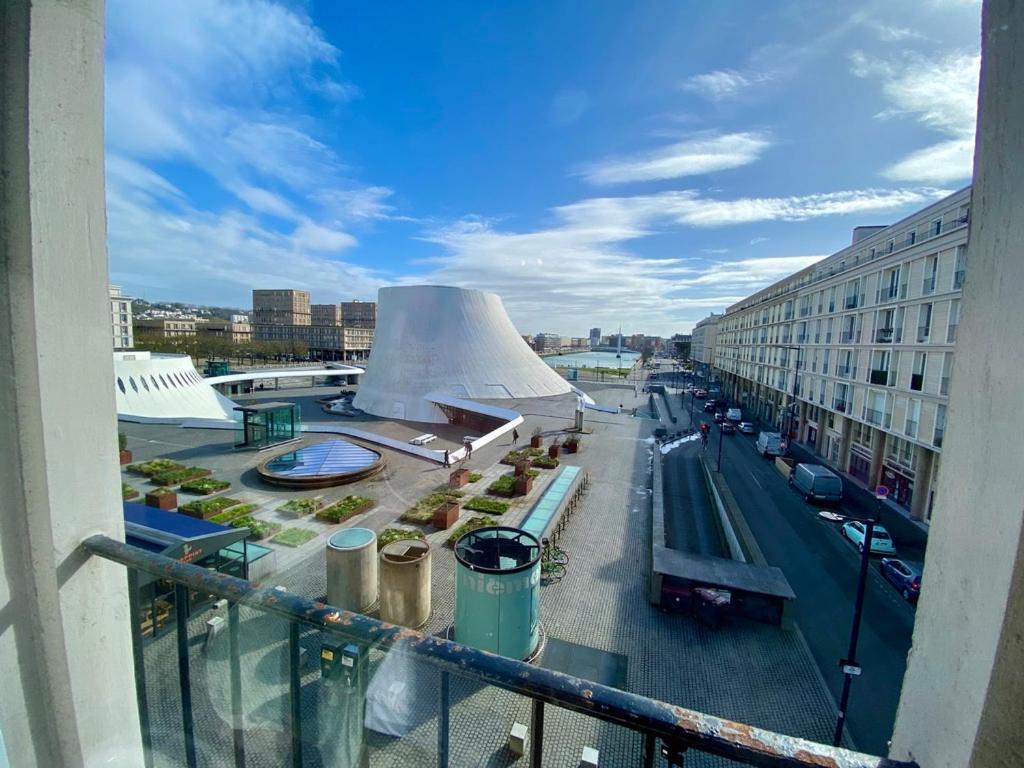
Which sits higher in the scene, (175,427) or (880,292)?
(880,292)

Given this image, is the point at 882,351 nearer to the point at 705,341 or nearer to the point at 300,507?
the point at 300,507

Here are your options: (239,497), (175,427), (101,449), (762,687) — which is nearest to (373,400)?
(175,427)

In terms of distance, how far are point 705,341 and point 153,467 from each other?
65813mm

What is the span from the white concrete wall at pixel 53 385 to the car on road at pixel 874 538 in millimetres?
14448

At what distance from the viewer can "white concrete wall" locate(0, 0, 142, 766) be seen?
44.5 inches

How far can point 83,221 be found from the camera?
4.11 ft

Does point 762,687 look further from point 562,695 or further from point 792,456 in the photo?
point 792,456

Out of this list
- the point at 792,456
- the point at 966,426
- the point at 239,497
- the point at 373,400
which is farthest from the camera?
the point at 373,400

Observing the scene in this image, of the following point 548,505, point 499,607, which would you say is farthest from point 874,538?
point 499,607

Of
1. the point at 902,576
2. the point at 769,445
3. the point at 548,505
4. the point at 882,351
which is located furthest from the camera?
the point at 769,445

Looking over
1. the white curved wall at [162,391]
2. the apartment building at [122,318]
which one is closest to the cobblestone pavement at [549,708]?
the white curved wall at [162,391]

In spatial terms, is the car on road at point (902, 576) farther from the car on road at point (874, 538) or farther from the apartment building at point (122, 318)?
the apartment building at point (122, 318)

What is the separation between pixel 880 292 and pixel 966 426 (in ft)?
69.0

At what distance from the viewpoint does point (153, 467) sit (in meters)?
13.3
